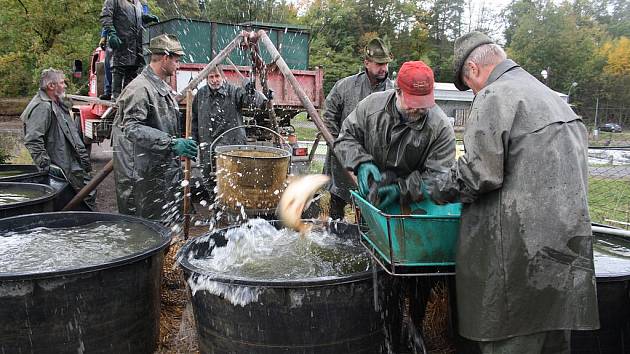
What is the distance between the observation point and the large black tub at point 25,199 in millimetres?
4367

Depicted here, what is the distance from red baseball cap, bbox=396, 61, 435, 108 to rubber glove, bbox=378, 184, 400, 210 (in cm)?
51

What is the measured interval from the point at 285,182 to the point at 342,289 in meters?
2.18

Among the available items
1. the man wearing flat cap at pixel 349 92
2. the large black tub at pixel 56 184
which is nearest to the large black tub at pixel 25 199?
the large black tub at pixel 56 184

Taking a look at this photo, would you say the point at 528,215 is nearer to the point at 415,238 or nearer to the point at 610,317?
the point at 415,238

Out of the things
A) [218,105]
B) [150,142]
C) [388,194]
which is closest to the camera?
[388,194]

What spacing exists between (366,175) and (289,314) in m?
1.00

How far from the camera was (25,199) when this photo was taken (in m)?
4.92

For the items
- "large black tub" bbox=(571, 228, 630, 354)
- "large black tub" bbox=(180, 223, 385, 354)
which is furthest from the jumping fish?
"large black tub" bbox=(571, 228, 630, 354)

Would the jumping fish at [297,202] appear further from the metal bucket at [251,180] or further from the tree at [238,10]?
the tree at [238,10]

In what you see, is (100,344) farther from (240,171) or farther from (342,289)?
(240,171)

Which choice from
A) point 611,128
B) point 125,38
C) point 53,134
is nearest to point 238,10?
point 611,128

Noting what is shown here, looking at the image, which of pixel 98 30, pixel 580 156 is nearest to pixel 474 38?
pixel 580 156

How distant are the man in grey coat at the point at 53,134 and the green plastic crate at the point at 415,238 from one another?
399 centimetres

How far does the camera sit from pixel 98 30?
18.0 meters
